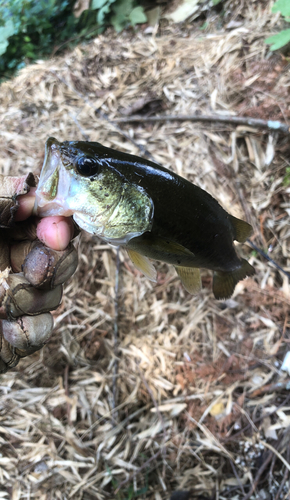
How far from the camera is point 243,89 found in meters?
2.75

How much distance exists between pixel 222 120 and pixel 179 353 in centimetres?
196

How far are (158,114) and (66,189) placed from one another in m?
2.05

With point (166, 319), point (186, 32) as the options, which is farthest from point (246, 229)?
point (186, 32)

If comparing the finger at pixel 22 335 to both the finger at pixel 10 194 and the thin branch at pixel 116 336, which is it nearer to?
the finger at pixel 10 194

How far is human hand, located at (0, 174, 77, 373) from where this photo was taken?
1260mm

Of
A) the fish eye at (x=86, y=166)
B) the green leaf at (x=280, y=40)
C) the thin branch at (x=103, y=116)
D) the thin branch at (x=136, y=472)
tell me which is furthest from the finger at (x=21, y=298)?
the green leaf at (x=280, y=40)

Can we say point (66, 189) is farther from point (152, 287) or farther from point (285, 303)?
point (285, 303)

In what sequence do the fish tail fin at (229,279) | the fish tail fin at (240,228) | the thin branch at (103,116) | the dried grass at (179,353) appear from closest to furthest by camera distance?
1. the fish tail fin at (240,228)
2. the fish tail fin at (229,279)
3. the dried grass at (179,353)
4. the thin branch at (103,116)

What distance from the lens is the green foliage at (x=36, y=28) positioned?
4.10 metres

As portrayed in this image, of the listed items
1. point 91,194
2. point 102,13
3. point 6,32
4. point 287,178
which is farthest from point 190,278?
point 6,32

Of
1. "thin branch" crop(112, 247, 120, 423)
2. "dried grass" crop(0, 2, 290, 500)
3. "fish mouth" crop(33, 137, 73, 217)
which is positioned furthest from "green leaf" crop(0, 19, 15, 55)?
"fish mouth" crop(33, 137, 73, 217)

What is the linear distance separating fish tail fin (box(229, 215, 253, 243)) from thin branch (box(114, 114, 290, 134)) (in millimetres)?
1238

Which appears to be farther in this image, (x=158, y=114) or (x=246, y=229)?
(x=158, y=114)

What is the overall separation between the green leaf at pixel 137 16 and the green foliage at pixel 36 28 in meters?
0.53
